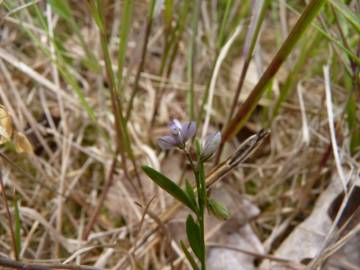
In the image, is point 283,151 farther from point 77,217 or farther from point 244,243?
point 77,217

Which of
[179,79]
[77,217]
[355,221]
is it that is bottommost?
[77,217]

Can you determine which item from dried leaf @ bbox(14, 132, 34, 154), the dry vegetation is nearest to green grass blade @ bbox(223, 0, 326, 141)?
the dry vegetation

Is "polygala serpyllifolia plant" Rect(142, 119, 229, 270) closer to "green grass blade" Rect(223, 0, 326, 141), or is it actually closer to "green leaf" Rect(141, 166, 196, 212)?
"green leaf" Rect(141, 166, 196, 212)

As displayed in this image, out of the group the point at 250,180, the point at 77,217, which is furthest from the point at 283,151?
the point at 77,217

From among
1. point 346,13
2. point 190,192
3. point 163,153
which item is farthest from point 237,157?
point 163,153

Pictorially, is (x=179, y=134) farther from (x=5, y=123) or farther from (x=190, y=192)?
(x=5, y=123)

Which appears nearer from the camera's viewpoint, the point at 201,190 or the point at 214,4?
the point at 201,190

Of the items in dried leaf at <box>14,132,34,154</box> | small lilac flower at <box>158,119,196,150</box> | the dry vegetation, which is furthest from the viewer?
the dry vegetation
